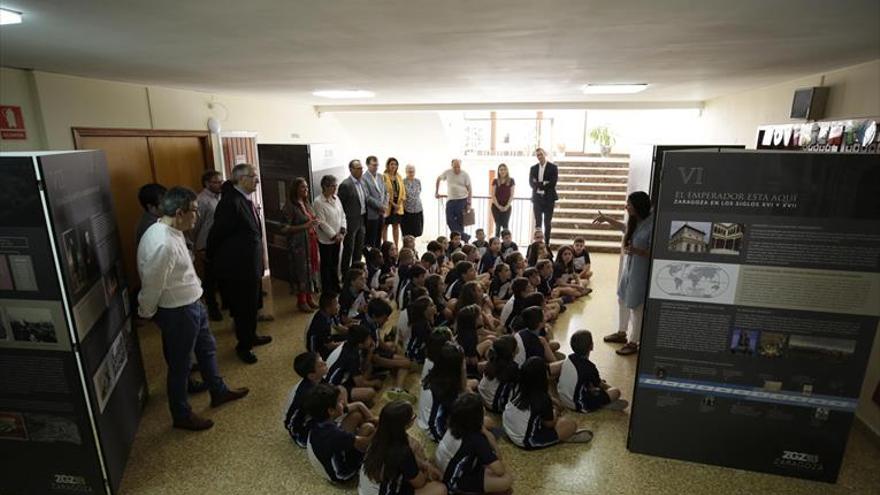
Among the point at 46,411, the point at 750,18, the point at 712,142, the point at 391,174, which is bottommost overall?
the point at 46,411

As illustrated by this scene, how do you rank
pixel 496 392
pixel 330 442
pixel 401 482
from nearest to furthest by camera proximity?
1. pixel 401 482
2. pixel 330 442
3. pixel 496 392

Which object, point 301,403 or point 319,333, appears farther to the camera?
point 319,333

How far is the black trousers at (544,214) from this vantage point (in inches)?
292

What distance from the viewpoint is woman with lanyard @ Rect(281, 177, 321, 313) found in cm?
494

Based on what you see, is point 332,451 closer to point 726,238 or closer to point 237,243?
point 237,243

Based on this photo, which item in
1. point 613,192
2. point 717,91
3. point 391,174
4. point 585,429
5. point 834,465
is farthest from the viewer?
point 613,192

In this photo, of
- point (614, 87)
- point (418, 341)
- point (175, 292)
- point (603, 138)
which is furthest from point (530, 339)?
point (603, 138)

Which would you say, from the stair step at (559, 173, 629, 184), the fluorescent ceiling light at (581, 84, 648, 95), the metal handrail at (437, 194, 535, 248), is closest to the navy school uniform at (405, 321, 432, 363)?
A: the fluorescent ceiling light at (581, 84, 648, 95)

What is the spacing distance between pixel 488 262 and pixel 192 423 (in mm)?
3821

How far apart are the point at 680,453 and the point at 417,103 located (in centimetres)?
656

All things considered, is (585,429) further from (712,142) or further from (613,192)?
(613,192)

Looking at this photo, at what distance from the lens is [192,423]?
311cm

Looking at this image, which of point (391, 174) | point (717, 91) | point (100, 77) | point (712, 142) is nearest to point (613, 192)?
point (712, 142)

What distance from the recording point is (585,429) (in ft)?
10.3
